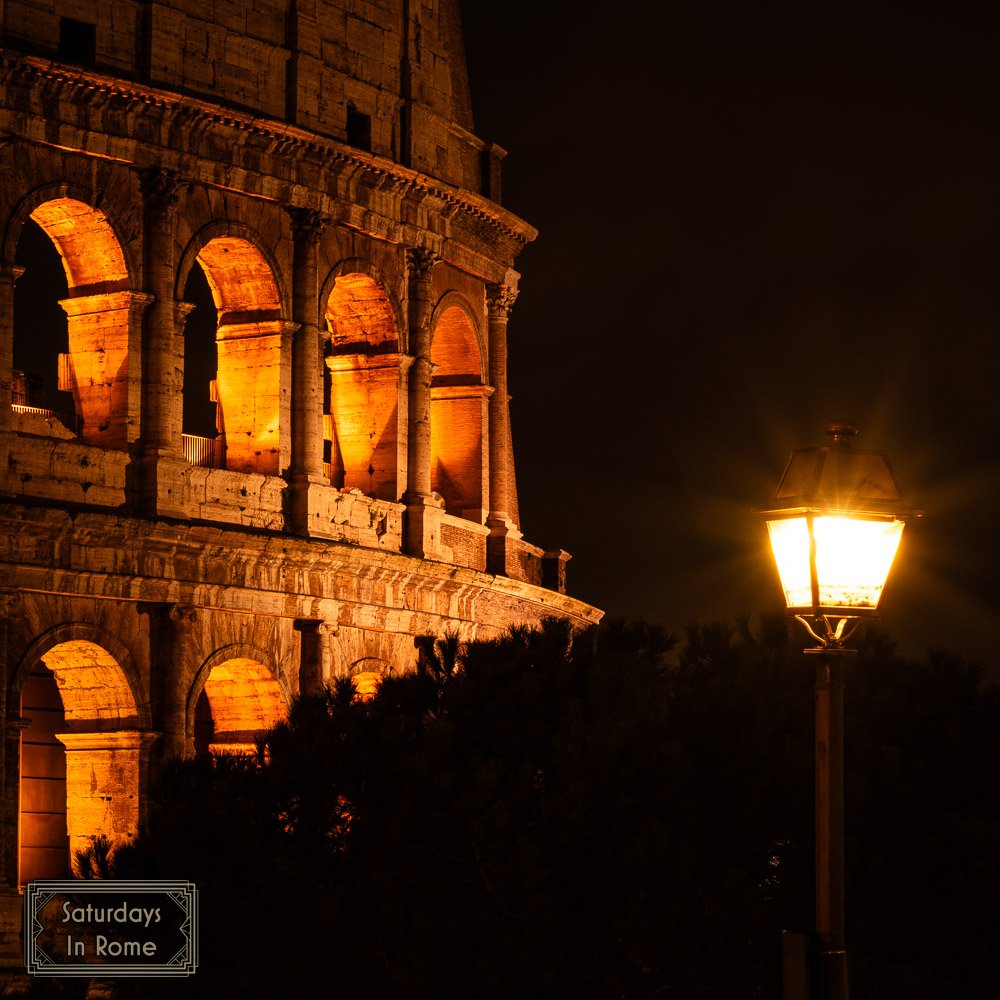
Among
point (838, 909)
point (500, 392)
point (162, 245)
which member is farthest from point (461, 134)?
point (838, 909)

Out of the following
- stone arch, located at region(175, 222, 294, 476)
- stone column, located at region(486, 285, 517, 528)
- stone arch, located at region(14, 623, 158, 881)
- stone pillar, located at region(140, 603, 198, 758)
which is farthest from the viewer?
stone column, located at region(486, 285, 517, 528)

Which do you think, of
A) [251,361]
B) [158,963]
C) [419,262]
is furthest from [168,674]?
[158,963]

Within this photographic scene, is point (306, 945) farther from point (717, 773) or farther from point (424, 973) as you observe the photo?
point (717, 773)

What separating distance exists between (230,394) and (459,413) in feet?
14.6

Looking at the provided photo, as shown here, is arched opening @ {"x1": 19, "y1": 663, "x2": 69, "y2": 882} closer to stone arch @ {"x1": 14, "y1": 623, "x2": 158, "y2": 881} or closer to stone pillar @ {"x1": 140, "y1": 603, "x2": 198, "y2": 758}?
stone arch @ {"x1": 14, "y1": 623, "x2": 158, "y2": 881}

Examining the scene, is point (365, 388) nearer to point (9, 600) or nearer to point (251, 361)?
point (251, 361)

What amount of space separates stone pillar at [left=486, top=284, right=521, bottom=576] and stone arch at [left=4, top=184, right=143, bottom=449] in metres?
6.70

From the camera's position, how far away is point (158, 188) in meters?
25.8

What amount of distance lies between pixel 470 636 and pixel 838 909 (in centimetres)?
1939

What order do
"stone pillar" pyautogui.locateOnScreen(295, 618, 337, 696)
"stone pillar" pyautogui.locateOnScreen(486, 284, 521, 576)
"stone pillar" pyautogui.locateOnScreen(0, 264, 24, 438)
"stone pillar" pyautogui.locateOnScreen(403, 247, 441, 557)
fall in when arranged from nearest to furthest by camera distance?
"stone pillar" pyautogui.locateOnScreen(0, 264, 24, 438) < "stone pillar" pyautogui.locateOnScreen(295, 618, 337, 696) < "stone pillar" pyautogui.locateOnScreen(403, 247, 441, 557) < "stone pillar" pyautogui.locateOnScreen(486, 284, 521, 576)

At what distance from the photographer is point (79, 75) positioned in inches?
971

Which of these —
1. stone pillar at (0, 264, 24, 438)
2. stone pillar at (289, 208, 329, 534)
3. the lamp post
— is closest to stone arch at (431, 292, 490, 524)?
stone pillar at (289, 208, 329, 534)

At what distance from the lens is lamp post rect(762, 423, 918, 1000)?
10.6m

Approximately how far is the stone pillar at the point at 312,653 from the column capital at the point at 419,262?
501cm
